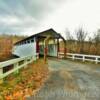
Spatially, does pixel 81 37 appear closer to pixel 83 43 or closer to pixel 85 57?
pixel 83 43

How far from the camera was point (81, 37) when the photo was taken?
2725 cm

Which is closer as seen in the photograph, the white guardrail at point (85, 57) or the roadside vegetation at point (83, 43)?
the white guardrail at point (85, 57)

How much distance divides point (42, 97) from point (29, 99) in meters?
0.45

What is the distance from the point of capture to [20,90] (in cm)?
639

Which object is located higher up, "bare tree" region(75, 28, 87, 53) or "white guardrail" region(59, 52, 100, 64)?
"bare tree" region(75, 28, 87, 53)

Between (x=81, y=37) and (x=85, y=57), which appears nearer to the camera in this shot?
(x=85, y=57)

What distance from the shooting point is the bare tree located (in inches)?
1022

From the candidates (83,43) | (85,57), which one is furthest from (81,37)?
(85,57)

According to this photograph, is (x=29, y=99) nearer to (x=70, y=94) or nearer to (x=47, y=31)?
(x=70, y=94)

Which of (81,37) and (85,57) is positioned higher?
(81,37)

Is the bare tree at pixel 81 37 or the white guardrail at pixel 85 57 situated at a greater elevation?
the bare tree at pixel 81 37

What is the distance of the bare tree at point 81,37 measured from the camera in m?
25.9

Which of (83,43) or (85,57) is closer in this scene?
(85,57)

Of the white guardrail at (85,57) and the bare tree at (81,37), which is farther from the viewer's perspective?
the bare tree at (81,37)
